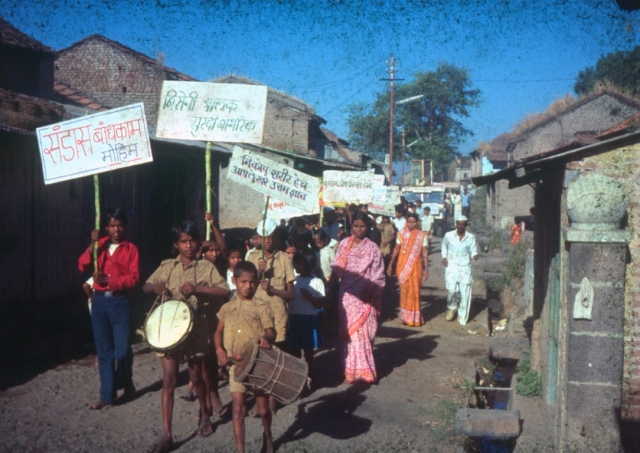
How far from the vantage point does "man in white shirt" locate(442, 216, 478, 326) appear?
468 inches

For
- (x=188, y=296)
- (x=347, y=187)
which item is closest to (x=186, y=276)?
(x=188, y=296)

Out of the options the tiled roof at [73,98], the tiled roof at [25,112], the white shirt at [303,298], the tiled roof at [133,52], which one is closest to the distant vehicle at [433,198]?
the tiled roof at [133,52]

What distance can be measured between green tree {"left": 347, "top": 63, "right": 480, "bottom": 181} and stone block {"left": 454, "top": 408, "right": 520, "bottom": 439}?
5745 cm

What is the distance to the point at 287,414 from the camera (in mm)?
6637

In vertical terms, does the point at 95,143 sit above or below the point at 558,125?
below

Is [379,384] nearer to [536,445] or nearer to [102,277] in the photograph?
[536,445]

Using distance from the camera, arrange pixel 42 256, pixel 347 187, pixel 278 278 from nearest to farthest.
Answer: pixel 278 278
pixel 42 256
pixel 347 187

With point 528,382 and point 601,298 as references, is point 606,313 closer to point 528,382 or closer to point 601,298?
point 601,298

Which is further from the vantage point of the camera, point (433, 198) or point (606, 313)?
point (433, 198)

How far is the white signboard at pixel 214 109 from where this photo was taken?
6.51 m

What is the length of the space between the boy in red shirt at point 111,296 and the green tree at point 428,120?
56.9 metres

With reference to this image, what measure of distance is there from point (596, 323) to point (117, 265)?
426 cm

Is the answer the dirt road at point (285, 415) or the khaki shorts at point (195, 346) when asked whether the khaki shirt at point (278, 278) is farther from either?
the dirt road at point (285, 415)

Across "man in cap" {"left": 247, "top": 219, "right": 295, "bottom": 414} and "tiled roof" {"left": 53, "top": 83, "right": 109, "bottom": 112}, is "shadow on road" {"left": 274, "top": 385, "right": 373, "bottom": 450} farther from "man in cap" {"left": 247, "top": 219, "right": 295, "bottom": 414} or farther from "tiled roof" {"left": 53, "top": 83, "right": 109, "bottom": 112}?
"tiled roof" {"left": 53, "top": 83, "right": 109, "bottom": 112}
